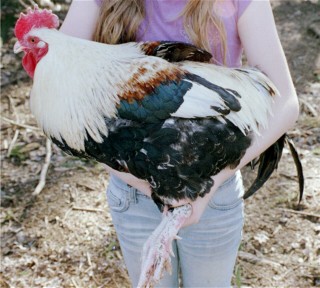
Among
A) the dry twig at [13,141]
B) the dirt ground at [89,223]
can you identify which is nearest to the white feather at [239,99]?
the dirt ground at [89,223]

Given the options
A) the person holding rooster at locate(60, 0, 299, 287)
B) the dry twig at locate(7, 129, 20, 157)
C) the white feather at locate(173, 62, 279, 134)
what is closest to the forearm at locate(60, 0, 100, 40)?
the person holding rooster at locate(60, 0, 299, 287)

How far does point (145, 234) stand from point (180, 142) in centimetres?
47

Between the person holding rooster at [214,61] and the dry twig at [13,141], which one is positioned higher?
the person holding rooster at [214,61]

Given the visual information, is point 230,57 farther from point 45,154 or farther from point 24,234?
point 45,154

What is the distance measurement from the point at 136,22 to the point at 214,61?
269mm

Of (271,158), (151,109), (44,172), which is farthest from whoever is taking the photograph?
(44,172)

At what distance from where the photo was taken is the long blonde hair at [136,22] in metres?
1.53

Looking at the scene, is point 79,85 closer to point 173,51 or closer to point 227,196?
point 173,51

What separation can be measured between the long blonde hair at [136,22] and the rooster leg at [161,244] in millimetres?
492

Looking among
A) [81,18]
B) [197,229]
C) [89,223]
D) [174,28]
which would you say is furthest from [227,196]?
[89,223]

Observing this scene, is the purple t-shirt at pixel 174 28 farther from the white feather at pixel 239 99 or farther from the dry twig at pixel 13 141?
the dry twig at pixel 13 141

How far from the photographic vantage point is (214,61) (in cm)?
157

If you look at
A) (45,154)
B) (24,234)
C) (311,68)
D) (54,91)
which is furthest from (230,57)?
(311,68)

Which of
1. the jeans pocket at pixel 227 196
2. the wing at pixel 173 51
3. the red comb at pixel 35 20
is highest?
the wing at pixel 173 51
